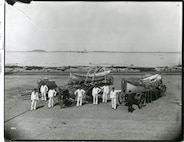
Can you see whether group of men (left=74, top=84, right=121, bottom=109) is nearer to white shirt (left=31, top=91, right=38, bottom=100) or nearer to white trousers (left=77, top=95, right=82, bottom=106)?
white trousers (left=77, top=95, right=82, bottom=106)

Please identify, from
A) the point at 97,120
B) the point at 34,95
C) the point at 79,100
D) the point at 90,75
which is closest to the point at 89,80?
the point at 90,75

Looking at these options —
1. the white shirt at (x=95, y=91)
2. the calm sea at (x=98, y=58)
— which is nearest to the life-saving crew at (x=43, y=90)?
the calm sea at (x=98, y=58)

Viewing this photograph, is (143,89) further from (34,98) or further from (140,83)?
(34,98)

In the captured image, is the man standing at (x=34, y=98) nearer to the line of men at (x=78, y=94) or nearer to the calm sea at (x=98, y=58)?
the line of men at (x=78, y=94)

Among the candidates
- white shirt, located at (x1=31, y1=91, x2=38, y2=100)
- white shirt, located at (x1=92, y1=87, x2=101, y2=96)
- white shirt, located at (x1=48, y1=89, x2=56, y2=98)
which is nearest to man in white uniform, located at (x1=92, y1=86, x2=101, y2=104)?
white shirt, located at (x1=92, y1=87, x2=101, y2=96)

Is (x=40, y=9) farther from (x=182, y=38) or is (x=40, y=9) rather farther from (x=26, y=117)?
(x=182, y=38)
